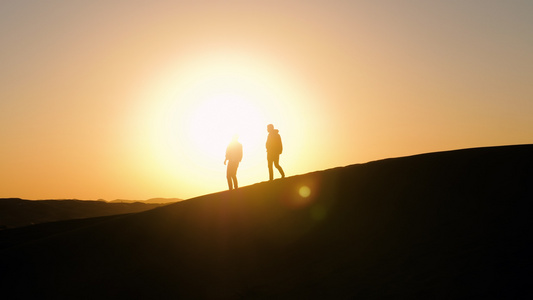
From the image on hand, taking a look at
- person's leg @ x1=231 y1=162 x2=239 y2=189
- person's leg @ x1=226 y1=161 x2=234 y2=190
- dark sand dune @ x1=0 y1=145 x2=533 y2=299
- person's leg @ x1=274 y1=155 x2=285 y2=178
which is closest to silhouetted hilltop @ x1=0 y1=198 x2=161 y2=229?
person's leg @ x1=226 y1=161 x2=234 y2=190

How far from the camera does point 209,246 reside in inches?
554

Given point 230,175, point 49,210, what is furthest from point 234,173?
point 49,210

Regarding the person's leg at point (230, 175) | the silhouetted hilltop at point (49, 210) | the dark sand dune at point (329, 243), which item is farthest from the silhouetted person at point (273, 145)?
the silhouetted hilltop at point (49, 210)

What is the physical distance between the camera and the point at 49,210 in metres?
45.8

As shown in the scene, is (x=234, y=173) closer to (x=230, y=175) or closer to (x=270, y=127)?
(x=230, y=175)

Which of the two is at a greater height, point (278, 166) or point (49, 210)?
point (49, 210)

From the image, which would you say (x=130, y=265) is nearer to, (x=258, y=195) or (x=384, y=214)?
(x=258, y=195)

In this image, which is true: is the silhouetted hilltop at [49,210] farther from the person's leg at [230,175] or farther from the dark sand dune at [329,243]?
the dark sand dune at [329,243]

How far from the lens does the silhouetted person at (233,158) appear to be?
18.7 metres

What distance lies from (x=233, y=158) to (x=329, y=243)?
7031mm

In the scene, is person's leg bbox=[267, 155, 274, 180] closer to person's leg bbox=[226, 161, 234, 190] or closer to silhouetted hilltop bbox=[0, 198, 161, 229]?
person's leg bbox=[226, 161, 234, 190]

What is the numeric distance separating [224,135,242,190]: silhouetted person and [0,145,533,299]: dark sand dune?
1.29 m

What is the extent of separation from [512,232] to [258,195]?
8696 mm

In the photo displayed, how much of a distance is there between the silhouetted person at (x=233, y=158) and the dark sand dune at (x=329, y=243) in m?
1.29
